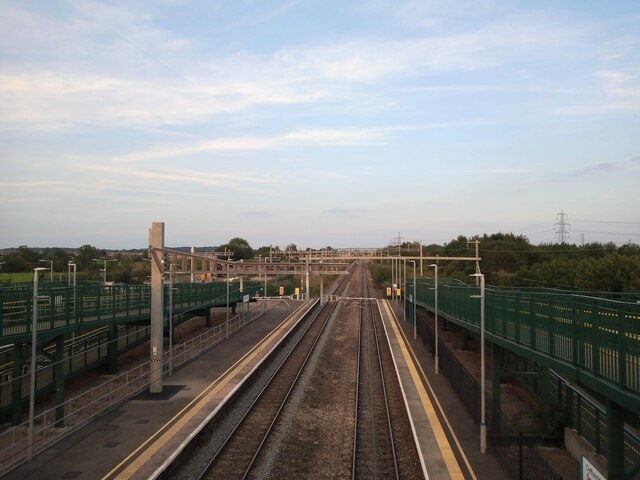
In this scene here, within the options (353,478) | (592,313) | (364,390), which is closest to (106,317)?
(364,390)

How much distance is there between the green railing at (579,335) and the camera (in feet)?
30.7

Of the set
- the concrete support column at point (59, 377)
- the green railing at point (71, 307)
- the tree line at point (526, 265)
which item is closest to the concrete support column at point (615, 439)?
the green railing at point (71, 307)

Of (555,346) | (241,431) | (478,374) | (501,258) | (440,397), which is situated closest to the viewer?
(555,346)

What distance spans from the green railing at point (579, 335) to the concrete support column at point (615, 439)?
1.42 feet

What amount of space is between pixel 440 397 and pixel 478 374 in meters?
6.24

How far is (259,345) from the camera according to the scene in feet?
106

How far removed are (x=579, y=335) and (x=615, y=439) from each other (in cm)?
211

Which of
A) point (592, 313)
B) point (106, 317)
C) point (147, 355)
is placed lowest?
point (147, 355)

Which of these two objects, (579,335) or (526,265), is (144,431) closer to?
(579,335)

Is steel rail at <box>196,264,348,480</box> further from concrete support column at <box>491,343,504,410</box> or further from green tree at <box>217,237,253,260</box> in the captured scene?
green tree at <box>217,237,253,260</box>

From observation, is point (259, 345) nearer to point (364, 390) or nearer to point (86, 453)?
point (364, 390)

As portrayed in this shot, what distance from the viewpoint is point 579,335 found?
1126 cm

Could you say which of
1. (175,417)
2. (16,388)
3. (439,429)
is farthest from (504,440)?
(16,388)

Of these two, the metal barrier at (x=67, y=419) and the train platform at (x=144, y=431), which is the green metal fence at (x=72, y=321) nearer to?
the metal barrier at (x=67, y=419)
